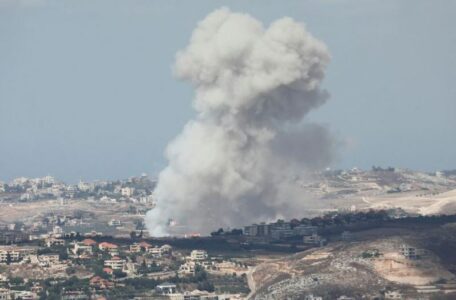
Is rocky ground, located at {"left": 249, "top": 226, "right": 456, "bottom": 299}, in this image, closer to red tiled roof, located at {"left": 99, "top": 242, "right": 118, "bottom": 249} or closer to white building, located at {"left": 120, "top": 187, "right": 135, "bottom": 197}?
red tiled roof, located at {"left": 99, "top": 242, "right": 118, "bottom": 249}

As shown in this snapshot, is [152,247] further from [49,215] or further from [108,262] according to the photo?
[49,215]

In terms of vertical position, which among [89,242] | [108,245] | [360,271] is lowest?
[360,271]

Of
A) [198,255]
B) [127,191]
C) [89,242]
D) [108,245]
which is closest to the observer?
[198,255]

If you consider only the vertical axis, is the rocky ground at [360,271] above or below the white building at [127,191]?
below

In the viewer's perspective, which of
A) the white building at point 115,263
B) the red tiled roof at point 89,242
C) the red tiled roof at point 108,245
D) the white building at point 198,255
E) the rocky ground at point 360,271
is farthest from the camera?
the red tiled roof at point 89,242

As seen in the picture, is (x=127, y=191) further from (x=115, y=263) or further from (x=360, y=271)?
(x=360, y=271)

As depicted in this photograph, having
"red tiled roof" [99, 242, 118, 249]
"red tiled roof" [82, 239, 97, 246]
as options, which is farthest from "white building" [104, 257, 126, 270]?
"red tiled roof" [82, 239, 97, 246]

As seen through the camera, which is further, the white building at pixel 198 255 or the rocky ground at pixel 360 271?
the white building at pixel 198 255

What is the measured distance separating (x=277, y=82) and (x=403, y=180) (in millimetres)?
60310

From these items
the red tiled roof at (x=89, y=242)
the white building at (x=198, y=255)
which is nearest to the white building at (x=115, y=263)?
the white building at (x=198, y=255)

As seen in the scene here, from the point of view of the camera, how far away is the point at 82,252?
108812 millimetres

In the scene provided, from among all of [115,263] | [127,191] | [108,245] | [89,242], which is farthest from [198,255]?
[127,191]

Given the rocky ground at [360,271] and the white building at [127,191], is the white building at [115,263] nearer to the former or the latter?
the rocky ground at [360,271]

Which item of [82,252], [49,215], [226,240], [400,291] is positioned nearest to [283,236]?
[226,240]
